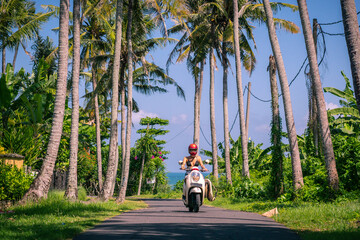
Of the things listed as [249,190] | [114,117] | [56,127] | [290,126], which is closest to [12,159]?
[56,127]

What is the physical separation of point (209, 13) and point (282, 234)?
77.5ft

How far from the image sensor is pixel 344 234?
267 inches

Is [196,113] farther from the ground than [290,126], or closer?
farther from the ground

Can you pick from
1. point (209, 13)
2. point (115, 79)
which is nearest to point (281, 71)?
point (115, 79)

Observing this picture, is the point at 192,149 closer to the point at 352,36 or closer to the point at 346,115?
the point at 352,36

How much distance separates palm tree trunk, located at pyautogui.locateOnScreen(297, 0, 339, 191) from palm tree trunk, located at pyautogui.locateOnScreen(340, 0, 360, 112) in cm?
661

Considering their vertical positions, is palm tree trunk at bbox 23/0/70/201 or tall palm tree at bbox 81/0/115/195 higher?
tall palm tree at bbox 81/0/115/195

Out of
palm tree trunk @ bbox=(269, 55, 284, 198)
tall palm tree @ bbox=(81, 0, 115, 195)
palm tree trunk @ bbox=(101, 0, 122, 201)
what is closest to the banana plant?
palm tree trunk @ bbox=(269, 55, 284, 198)

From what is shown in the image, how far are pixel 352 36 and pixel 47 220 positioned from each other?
24.6 ft

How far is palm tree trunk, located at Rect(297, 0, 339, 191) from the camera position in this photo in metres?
14.6

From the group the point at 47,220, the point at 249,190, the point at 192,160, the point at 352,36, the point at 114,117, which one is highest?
the point at 114,117

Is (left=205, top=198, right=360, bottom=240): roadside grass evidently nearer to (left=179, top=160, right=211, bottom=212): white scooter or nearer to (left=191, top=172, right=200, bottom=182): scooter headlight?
(left=179, top=160, right=211, bottom=212): white scooter

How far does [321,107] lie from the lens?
15047 millimetres

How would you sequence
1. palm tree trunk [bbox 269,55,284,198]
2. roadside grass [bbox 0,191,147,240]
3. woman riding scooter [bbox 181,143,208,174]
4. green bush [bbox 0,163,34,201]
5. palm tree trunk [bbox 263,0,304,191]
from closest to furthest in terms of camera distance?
roadside grass [bbox 0,191,147,240], woman riding scooter [bbox 181,143,208,174], green bush [bbox 0,163,34,201], palm tree trunk [bbox 263,0,304,191], palm tree trunk [bbox 269,55,284,198]
